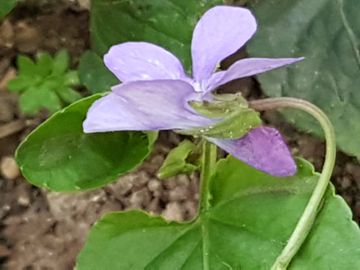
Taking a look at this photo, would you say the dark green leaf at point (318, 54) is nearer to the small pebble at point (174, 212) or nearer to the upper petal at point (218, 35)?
the small pebble at point (174, 212)

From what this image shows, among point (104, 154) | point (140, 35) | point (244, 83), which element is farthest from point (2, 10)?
point (244, 83)

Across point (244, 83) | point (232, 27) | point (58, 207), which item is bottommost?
point (58, 207)

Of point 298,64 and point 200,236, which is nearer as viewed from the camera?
point 200,236

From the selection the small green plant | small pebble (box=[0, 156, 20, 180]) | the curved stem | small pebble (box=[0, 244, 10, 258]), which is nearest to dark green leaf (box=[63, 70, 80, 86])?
the small green plant

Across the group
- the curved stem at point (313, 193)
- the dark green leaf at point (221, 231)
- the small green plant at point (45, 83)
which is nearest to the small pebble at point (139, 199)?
the small green plant at point (45, 83)

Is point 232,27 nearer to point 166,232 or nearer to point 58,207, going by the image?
point 166,232

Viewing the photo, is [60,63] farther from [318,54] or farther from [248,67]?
[248,67]
